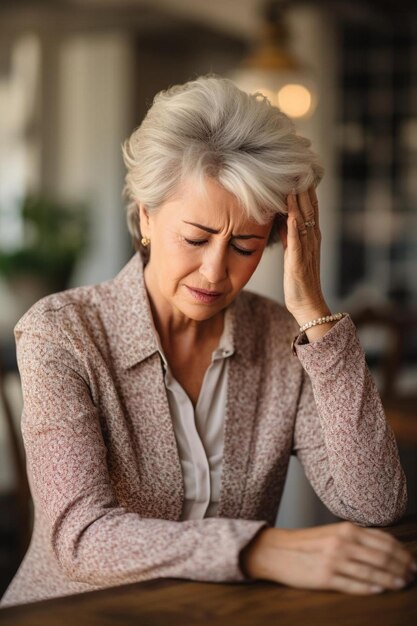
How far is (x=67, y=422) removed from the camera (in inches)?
54.6

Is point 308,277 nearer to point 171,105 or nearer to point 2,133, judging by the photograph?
point 171,105

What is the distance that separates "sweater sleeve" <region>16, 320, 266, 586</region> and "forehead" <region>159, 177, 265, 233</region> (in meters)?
0.28

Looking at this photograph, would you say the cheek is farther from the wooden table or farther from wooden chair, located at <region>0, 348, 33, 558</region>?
wooden chair, located at <region>0, 348, 33, 558</region>

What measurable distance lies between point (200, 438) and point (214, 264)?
319 millimetres

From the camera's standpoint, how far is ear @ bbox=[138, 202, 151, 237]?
62.6 inches

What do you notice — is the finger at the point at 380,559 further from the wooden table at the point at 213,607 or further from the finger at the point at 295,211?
the finger at the point at 295,211

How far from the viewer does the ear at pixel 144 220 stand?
159 cm

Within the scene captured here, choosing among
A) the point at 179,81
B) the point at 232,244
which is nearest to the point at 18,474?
the point at 232,244

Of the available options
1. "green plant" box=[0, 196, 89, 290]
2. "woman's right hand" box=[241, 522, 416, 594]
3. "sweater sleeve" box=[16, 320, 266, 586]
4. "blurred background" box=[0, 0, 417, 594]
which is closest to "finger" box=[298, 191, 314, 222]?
"sweater sleeve" box=[16, 320, 266, 586]

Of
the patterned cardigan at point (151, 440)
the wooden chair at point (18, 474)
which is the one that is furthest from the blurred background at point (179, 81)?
the patterned cardigan at point (151, 440)

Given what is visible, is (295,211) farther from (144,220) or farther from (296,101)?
(296,101)

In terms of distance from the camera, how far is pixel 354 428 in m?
1.51

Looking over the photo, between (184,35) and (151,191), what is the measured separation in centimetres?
839

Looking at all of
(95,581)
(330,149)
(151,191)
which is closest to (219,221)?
(151,191)
